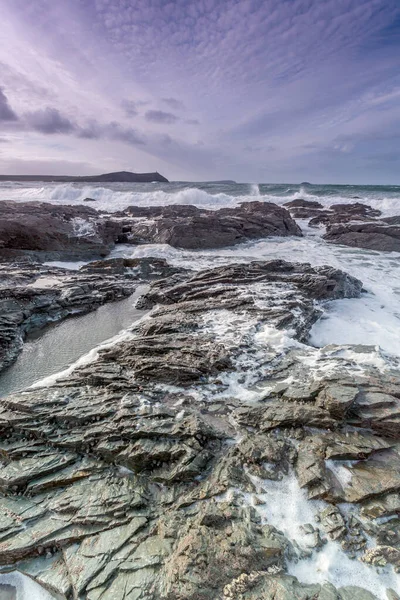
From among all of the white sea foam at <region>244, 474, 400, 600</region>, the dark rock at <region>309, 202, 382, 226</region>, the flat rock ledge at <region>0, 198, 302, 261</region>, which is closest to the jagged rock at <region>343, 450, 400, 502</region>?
the white sea foam at <region>244, 474, 400, 600</region>

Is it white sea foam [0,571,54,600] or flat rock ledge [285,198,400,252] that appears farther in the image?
flat rock ledge [285,198,400,252]

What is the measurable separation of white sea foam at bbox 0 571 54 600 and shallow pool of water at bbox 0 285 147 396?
3.71 metres

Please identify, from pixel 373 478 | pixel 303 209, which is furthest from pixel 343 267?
pixel 303 209

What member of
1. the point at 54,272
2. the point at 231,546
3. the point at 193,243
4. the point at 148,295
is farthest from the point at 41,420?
the point at 193,243

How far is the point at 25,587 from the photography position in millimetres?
3381

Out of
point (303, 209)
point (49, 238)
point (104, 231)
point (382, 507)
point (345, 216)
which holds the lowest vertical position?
point (382, 507)

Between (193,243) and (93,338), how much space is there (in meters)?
13.2

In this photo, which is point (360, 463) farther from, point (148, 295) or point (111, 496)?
point (148, 295)

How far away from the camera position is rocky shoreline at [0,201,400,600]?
321 cm

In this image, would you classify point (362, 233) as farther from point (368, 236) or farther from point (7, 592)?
point (7, 592)

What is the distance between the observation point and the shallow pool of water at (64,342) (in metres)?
7.11

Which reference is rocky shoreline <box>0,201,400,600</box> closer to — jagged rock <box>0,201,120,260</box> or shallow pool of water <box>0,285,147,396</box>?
shallow pool of water <box>0,285,147,396</box>

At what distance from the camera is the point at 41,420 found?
5109 mm

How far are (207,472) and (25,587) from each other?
235 cm
